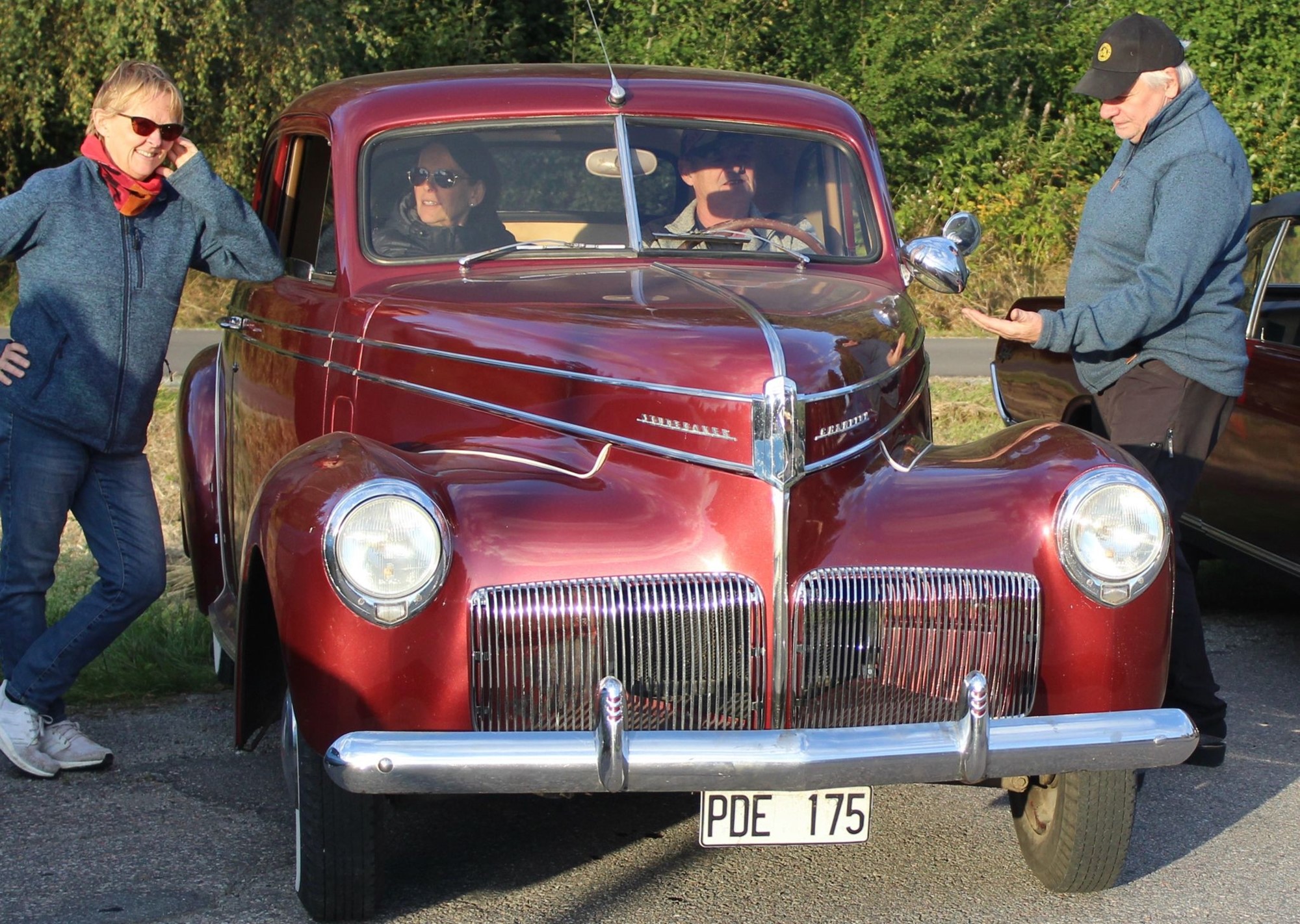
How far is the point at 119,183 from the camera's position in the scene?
4.05 metres

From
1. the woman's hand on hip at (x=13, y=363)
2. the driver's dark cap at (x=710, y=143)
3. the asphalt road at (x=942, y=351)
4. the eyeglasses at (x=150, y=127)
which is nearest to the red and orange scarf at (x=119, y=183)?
the eyeglasses at (x=150, y=127)

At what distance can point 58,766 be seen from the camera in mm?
4164

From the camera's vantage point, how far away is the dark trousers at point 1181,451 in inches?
162

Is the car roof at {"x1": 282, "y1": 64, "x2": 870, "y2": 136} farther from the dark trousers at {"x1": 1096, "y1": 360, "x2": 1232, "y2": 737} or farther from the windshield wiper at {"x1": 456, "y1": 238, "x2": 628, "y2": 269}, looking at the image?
the dark trousers at {"x1": 1096, "y1": 360, "x2": 1232, "y2": 737}

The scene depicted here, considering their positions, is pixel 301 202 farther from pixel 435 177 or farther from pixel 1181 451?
pixel 1181 451

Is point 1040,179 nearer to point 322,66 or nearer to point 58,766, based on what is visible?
point 322,66

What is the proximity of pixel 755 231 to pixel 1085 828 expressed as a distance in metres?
1.90

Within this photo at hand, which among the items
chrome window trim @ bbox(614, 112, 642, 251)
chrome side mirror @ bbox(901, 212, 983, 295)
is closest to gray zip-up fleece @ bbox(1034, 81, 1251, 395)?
chrome side mirror @ bbox(901, 212, 983, 295)

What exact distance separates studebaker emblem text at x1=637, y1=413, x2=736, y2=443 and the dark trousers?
1.46 meters

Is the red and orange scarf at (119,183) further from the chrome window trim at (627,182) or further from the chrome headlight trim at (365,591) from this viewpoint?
the chrome headlight trim at (365,591)

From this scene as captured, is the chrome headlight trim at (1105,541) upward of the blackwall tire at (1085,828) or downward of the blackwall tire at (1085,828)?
upward

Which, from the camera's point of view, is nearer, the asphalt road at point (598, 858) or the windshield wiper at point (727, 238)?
the asphalt road at point (598, 858)

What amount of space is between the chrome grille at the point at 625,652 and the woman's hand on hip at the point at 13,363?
1713mm

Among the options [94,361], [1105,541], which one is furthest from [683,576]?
[94,361]
